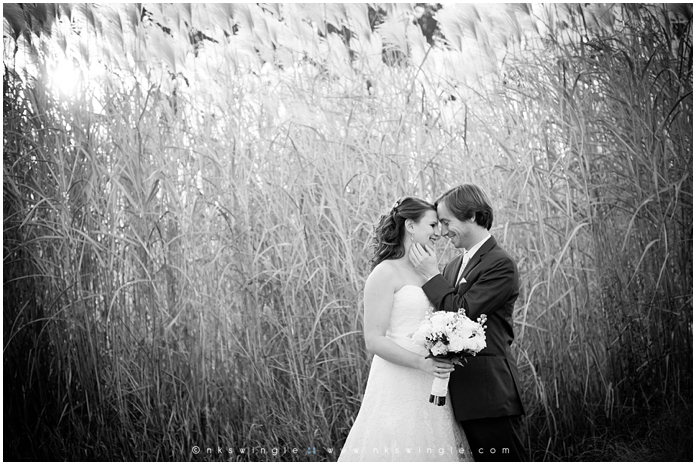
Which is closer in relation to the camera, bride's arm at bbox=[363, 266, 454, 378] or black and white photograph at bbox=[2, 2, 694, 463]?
bride's arm at bbox=[363, 266, 454, 378]

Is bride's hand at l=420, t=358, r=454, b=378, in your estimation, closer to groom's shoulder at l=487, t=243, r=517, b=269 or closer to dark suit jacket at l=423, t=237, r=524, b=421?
dark suit jacket at l=423, t=237, r=524, b=421

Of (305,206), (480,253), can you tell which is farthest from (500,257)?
(305,206)

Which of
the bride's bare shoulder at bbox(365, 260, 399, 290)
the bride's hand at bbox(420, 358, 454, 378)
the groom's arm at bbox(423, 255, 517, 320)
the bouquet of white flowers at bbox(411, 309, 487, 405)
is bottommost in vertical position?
the bride's hand at bbox(420, 358, 454, 378)

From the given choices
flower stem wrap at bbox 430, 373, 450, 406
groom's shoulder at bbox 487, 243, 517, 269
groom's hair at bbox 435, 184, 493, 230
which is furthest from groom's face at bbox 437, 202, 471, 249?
flower stem wrap at bbox 430, 373, 450, 406

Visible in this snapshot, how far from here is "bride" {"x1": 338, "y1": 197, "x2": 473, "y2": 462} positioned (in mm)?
1936

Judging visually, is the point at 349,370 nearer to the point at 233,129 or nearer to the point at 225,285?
the point at 225,285

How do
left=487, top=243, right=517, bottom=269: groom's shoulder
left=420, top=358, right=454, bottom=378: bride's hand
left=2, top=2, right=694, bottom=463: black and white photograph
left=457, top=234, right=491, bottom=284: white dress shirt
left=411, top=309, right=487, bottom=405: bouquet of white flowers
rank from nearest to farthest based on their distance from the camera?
left=411, top=309, right=487, bottom=405: bouquet of white flowers → left=420, top=358, right=454, bottom=378: bride's hand → left=487, top=243, right=517, bottom=269: groom's shoulder → left=457, top=234, right=491, bottom=284: white dress shirt → left=2, top=2, right=694, bottom=463: black and white photograph

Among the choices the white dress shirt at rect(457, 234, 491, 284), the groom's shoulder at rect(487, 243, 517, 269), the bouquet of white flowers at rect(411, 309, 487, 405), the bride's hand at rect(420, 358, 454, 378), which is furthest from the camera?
the white dress shirt at rect(457, 234, 491, 284)

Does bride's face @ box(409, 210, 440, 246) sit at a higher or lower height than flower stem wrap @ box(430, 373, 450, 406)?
higher

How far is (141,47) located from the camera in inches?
108

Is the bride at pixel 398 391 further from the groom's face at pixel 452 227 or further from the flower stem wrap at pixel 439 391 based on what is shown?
the groom's face at pixel 452 227

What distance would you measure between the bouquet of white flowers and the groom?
13 cm

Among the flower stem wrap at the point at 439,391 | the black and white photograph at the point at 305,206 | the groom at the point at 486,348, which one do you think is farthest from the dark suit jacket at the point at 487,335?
the black and white photograph at the point at 305,206

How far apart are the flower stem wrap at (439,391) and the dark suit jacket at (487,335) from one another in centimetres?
10
